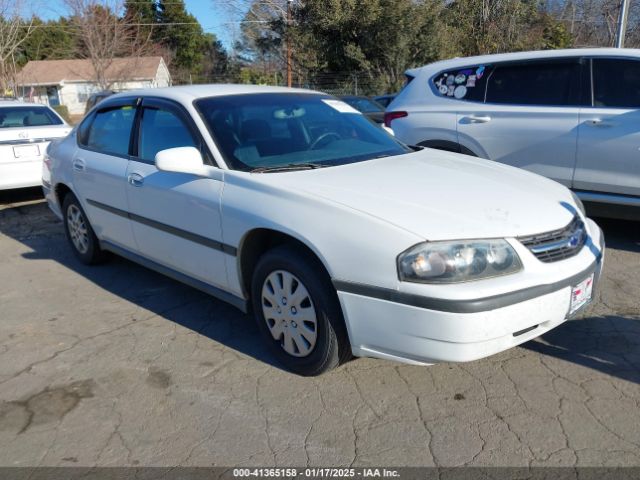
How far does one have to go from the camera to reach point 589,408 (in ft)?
9.55

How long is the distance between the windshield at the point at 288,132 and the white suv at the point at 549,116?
1886mm

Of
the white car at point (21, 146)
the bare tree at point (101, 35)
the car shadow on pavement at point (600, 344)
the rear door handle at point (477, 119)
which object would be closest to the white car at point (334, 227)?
the car shadow on pavement at point (600, 344)

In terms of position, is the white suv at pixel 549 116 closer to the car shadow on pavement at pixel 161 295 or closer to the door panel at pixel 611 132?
the door panel at pixel 611 132

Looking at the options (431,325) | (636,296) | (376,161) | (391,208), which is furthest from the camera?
(636,296)

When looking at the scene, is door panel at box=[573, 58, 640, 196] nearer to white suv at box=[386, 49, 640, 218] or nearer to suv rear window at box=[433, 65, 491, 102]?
white suv at box=[386, 49, 640, 218]

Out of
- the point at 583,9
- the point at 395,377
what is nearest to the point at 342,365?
the point at 395,377

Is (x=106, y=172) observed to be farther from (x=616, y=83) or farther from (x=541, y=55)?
(x=616, y=83)

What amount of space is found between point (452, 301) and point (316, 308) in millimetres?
741

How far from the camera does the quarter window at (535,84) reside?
543 centimetres

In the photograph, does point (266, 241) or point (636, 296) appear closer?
point (266, 241)

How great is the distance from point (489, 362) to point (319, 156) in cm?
164

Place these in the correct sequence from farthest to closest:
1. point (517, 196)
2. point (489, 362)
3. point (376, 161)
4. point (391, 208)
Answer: point (376, 161)
point (489, 362)
point (517, 196)
point (391, 208)

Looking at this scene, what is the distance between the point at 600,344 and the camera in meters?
3.54

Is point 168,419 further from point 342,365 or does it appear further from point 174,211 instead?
point 174,211
